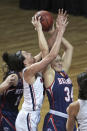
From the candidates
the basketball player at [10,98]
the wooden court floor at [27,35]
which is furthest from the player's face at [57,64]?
the wooden court floor at [27,35]

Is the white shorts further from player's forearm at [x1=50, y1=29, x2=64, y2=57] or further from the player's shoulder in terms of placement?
the player's shoulder

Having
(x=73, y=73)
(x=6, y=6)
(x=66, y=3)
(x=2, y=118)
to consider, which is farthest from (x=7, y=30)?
(x=2, y=118)

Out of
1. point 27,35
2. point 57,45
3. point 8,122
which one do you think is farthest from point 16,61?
point 27,35

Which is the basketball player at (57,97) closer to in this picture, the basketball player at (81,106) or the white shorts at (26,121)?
A: the white shorts at (26,121)

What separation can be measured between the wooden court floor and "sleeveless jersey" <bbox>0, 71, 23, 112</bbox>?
245 centimetres

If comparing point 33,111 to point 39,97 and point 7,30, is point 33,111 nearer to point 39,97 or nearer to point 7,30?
point 39,97

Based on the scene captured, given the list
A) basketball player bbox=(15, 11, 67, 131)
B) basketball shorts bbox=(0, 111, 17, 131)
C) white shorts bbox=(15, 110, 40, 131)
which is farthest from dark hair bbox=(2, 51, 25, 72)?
basketball shorts bbox=(0, 111, 17, 131)

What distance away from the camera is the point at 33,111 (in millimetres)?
4699

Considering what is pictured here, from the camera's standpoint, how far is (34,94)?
4668mm

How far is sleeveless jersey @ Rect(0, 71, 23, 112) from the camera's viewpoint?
4855 millimetres

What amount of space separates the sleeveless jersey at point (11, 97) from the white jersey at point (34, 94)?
20 cm

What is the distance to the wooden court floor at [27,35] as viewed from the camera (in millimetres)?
9109

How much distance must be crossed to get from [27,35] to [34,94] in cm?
653

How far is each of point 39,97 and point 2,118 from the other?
629 millimetres
